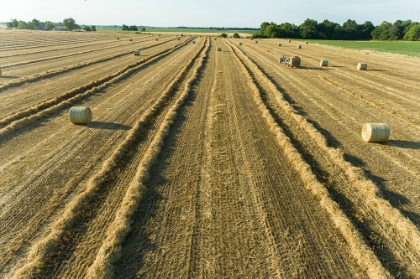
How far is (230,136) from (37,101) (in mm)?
12113

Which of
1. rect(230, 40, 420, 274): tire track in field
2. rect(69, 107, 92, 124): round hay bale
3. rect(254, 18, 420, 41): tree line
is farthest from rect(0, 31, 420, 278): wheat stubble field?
rect(254, 18, 420, 41): tree line

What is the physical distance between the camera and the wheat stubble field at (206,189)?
20.1ft

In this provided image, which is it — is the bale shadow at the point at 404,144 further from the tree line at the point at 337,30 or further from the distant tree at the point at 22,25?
the distant tree at the point at 22,25

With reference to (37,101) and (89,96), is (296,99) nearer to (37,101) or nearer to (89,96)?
(89,96)

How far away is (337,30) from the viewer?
125750 mm

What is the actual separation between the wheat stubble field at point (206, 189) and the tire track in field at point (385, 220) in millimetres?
31

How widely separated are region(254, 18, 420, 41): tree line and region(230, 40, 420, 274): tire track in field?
118 meters

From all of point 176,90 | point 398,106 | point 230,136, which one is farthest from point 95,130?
point 398,106

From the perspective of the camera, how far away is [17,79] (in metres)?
22.5

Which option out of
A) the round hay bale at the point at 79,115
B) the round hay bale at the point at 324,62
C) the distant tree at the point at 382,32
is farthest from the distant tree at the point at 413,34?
the round hay bale at the point at 79,115

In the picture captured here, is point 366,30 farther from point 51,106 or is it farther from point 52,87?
point 51,106

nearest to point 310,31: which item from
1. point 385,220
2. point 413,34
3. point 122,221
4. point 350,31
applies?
point 350,31

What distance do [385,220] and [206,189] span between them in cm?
479

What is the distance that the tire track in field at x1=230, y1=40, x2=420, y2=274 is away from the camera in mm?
6410
